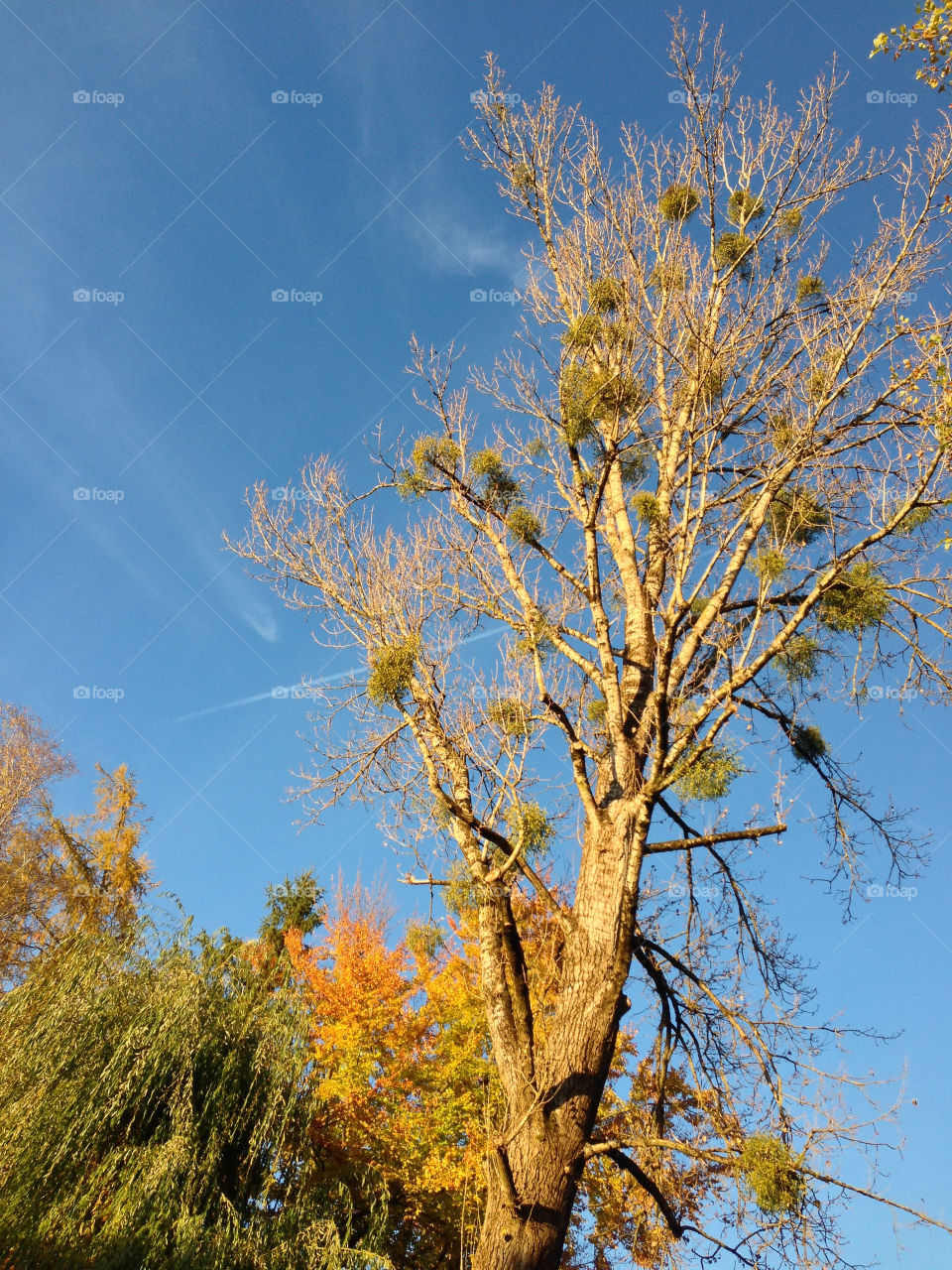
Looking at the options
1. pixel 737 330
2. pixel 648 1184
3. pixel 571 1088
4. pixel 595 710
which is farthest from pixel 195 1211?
pixel 737 330

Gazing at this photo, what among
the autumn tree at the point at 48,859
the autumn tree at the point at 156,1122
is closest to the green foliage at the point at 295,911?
the autumn tree at the point at 48,859

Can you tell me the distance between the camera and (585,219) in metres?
7.35

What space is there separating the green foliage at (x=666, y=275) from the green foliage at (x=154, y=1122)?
7.39 meters

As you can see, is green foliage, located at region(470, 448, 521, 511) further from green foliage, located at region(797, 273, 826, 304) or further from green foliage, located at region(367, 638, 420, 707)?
green foliage, located at region(797, 273, 826, 304)

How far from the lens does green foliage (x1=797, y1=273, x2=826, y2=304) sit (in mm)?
7035

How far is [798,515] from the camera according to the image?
6.01 metres

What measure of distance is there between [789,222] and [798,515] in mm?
3161

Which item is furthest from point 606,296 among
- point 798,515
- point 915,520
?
point 915,520

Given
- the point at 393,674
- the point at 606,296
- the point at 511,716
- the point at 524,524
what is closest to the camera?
the point at 393,674

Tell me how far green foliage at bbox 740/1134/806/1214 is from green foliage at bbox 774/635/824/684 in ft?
12.5

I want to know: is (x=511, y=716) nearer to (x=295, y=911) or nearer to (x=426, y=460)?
(x=426, y=460)

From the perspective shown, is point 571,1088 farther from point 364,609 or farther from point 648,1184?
point 364,609

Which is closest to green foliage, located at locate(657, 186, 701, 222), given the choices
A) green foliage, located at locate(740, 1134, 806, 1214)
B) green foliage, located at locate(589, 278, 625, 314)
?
green foliage, located at locate(589, 278, 625, 314)

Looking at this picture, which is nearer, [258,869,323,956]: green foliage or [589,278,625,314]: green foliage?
[589,278,625,314]: green foliage
